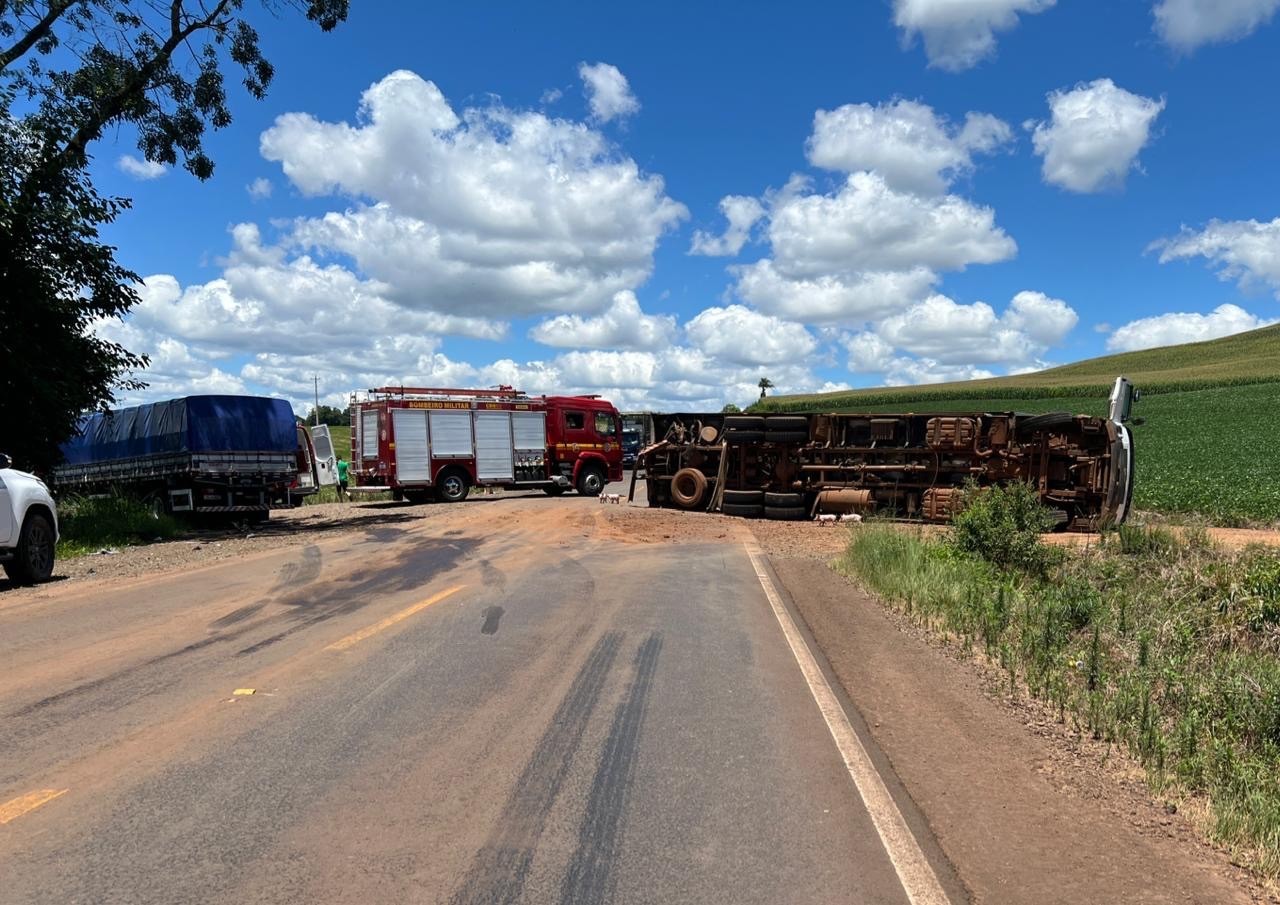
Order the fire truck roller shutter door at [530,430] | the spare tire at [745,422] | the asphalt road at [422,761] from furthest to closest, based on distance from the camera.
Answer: the fire truck roller shutter door at [530,430], the spare tire at [745,422], the asphalt road at [422,761]

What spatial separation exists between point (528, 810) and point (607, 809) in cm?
37

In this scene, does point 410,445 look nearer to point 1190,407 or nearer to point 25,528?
point 25,528

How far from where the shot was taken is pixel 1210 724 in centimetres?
635

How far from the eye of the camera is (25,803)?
4.14 meters

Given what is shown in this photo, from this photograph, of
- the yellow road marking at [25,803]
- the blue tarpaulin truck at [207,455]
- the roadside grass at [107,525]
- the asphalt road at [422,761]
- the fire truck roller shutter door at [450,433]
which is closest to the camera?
the asphalt road at [422,761]

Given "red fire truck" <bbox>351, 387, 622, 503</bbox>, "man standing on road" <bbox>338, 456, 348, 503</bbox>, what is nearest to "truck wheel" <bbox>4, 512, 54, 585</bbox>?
"red fire truck" <bbox>351, 387, 622, 503</bbox>

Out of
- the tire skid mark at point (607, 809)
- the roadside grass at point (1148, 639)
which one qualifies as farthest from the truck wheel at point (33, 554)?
the roadside grass at point (1148, 639)

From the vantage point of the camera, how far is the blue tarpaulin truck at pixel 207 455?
1914cm

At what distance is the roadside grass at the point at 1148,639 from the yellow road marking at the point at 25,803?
5423mm

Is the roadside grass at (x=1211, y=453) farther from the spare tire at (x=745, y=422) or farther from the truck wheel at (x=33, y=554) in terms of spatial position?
the truck wheel at (x=33, y=554)

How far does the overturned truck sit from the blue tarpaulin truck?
355 inches

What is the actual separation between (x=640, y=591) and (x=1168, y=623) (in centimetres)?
572

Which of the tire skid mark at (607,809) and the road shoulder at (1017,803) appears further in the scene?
the road shoulder at (1017,803)

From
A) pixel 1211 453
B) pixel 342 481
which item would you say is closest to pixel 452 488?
pixel 342 481
